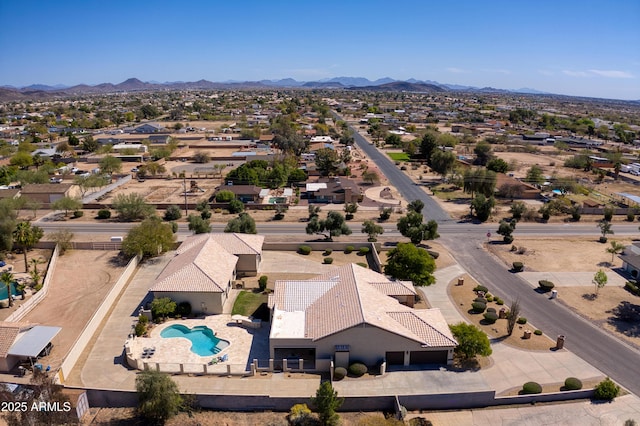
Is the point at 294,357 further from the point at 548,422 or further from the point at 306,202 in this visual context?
the point at 306,202

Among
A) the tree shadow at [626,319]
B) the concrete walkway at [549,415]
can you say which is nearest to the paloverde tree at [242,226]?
the concrete walkway at [549,415]

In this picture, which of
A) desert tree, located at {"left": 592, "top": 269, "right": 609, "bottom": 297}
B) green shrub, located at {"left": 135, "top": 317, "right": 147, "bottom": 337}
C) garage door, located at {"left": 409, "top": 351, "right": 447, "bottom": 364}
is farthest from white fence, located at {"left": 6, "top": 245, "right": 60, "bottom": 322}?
desert tree, located at {"left": 592, "top": 269, "right": 609, "bottom": 297}

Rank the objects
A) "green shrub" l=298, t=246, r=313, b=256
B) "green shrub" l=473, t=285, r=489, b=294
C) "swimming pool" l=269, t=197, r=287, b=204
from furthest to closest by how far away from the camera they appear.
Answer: "swimming pool" l=269, t=197, r=287, b=204, "green shrub" l=298, t=246, r=313, b=256, "green shrub" l=473, t=285, r=489, b=294

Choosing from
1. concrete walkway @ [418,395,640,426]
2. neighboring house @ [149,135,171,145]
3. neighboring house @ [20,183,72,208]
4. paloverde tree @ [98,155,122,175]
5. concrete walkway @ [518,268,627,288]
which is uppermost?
neighboring house @ [149,135,171,145]

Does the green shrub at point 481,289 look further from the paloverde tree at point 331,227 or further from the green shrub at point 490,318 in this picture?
the paloverde tree at point 331,227

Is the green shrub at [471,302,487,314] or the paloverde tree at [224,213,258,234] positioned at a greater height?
the paloverde tree at [224,213,258,234]

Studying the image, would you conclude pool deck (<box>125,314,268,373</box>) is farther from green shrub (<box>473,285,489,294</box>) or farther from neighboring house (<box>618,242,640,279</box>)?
neighboring house (<box>618,242,640,279</box>)
